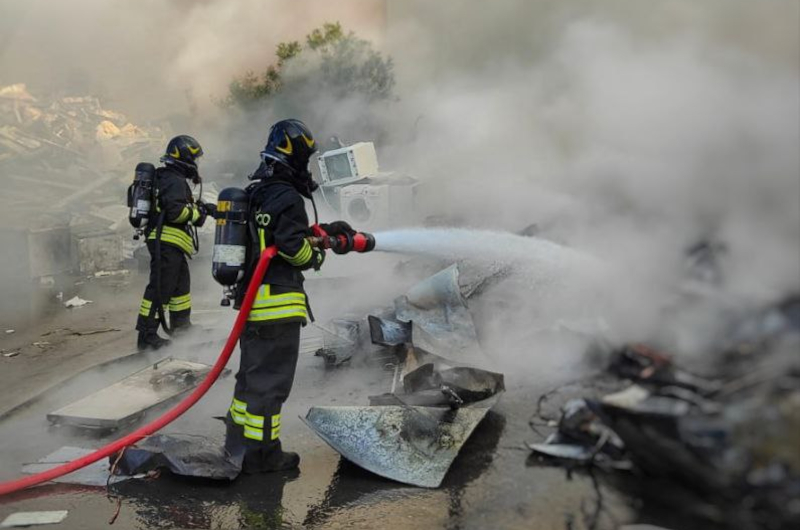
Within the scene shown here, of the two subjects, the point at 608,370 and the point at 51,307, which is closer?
the point at 608,370

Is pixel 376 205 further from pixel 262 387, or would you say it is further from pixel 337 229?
pixel 262 387

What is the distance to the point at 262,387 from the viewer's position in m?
2.98

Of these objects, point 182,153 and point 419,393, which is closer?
point 419,393

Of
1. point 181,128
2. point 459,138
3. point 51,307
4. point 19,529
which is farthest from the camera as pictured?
point 181,128

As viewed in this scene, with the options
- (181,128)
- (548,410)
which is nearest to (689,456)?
(548,410)

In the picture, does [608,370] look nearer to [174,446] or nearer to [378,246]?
[378,246]

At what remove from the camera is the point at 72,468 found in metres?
2.89

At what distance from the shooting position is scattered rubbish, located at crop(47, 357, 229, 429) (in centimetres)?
359

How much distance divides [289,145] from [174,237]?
2.40 meters

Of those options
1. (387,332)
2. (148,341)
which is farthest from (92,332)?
(387,332)

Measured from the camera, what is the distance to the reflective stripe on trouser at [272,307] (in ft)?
9.80

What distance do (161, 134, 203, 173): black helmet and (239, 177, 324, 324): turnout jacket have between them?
226 centimetres

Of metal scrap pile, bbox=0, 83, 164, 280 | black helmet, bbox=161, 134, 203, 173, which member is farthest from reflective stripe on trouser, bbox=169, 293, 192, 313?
metal scrap pile, bbox=0, 83, 164, 280

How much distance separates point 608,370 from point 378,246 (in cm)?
157
